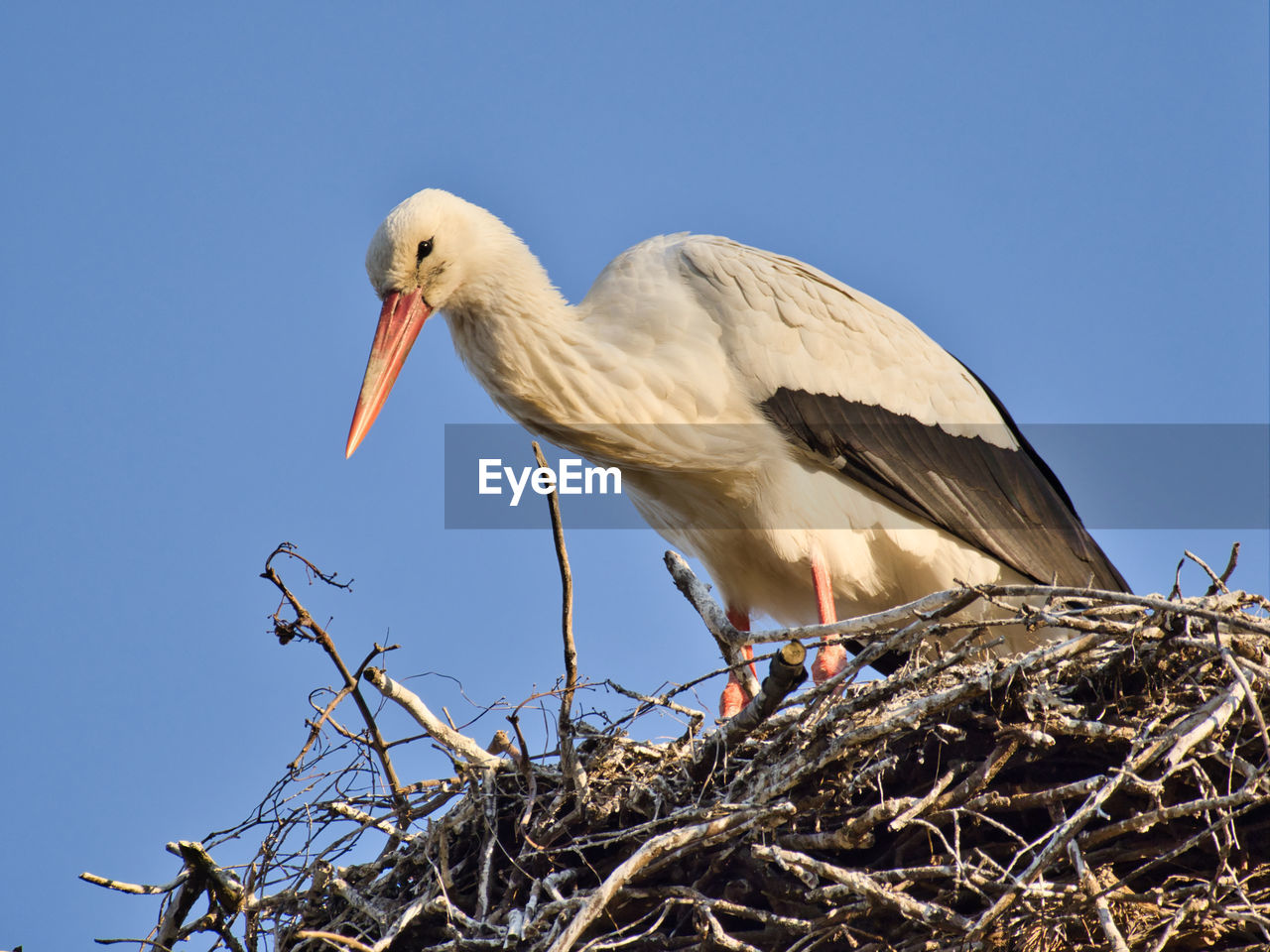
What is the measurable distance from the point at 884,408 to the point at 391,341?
1.33 meters

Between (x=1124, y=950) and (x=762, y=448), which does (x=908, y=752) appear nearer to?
(x=1124, y=950)

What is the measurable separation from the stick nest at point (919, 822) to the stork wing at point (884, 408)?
101 centimetres

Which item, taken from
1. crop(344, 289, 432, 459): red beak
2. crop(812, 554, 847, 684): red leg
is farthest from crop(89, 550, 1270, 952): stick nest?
crop(344, 289, 432, 459): red beak

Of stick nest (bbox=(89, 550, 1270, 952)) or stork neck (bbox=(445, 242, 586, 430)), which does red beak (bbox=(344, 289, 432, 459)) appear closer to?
stork neck (bbox=(445, 242, 586, 430))

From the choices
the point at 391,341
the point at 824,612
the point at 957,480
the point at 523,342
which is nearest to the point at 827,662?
the point at 824,612

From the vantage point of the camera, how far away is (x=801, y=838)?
254 centimetres

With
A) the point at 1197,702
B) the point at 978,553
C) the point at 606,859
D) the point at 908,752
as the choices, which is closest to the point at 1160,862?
the point at 1197,702

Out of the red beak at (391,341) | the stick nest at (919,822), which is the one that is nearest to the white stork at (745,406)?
the red beak at (391,341)

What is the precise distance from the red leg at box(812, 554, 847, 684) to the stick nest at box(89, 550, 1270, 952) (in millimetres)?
790

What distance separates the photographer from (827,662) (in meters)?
3.69

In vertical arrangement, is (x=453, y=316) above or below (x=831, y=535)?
above

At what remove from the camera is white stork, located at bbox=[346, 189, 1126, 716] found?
362cm

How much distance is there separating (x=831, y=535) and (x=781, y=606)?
398 mm

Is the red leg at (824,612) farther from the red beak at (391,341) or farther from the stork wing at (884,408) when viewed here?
the red beak at (391,341)
